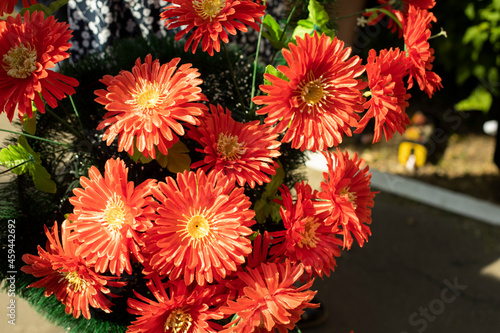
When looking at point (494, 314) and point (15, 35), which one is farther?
point (494, 314)

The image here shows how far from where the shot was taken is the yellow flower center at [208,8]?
514mm

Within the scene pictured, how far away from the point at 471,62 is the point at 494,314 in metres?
2.00

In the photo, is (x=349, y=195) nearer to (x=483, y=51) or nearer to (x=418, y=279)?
(x=418, y=279)

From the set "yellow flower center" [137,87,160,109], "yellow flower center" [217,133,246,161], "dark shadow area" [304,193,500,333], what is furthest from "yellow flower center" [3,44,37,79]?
"dark shadow area" [304,193,500,333]

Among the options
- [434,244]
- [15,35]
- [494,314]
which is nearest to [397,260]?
[434,244]

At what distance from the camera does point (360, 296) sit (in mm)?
1689

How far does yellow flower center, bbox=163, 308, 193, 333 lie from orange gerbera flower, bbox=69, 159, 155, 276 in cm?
9

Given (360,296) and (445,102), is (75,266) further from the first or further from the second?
(445,102)

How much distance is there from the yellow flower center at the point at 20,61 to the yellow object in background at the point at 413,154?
2.64 m

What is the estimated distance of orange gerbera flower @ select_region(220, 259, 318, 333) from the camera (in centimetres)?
47

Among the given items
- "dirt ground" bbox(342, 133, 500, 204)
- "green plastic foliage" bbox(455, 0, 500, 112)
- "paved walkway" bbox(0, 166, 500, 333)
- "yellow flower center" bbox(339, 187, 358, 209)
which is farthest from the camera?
"green plastic foliage" bbox(455, 0, 500, 112)

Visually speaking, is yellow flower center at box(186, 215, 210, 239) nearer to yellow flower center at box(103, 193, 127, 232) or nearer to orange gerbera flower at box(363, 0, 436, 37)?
yellow flower center at box(103, 193, 127, 232)

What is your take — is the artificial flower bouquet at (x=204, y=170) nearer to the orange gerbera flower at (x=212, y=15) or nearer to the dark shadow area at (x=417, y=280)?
the orange gerbera flower at (x=212, y=15)

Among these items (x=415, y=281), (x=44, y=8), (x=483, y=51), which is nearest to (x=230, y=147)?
(x=44, y=8)
